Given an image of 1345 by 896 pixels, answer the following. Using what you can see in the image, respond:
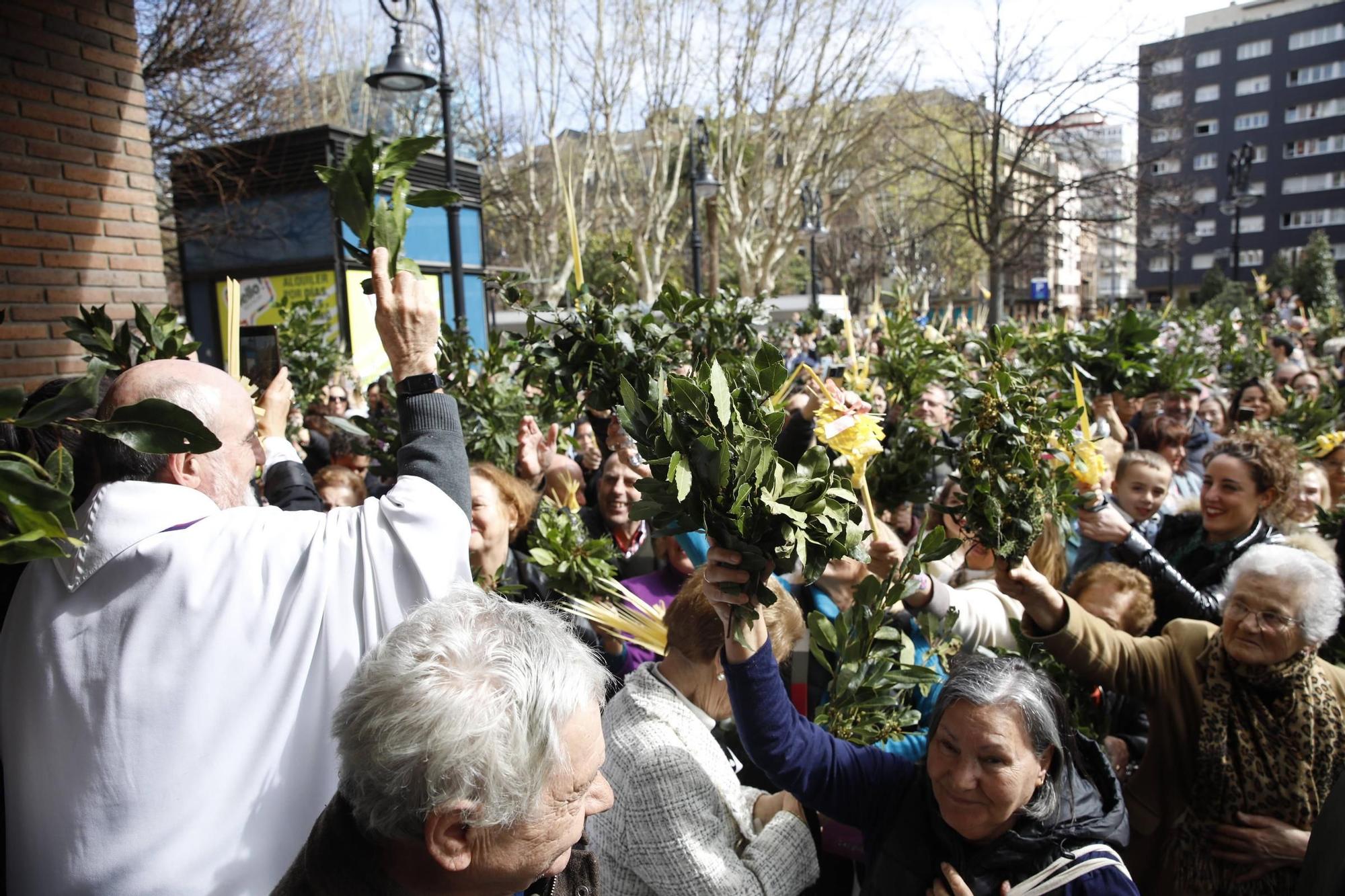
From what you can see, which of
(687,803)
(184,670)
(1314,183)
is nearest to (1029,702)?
(687,803)

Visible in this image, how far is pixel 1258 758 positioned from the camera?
7.82 ft

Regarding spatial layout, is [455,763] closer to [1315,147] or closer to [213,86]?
[213,86]

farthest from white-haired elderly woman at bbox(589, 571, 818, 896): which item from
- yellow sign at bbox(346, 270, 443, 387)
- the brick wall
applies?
yellow sign at bbox(346, 270, 443, 387)

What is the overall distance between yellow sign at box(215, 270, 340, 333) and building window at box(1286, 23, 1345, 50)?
240 feet

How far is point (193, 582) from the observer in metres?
1.51

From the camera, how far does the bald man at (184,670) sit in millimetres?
1476

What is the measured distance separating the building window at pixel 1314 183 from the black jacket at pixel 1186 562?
245 feet

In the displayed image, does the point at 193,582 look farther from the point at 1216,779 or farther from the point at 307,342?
the point at 307,342

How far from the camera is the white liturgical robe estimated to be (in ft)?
4.83

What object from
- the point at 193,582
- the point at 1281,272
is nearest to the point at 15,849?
the point at 193,582

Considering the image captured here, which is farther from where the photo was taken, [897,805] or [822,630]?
[822,630]

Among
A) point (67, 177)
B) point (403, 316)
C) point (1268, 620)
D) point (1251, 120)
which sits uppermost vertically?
point (1251, 120)

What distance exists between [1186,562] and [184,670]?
367 cm

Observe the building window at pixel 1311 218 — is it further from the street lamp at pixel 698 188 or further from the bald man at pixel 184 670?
the bald man at pixel 184 670
